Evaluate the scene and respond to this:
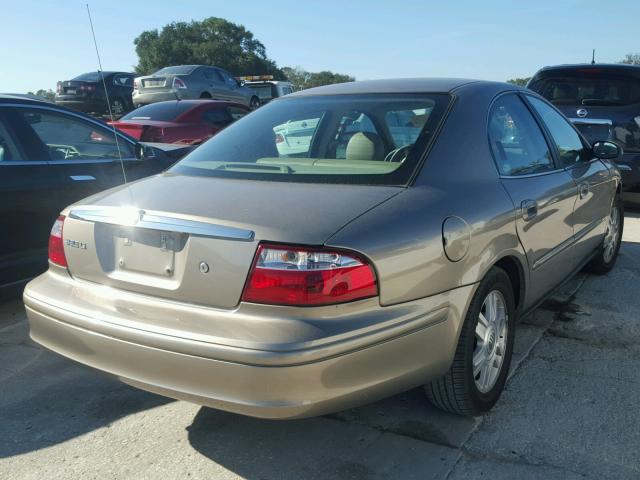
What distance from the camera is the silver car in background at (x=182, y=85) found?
17031 millimetres

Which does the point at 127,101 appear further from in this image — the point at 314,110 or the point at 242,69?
the point at 242,69

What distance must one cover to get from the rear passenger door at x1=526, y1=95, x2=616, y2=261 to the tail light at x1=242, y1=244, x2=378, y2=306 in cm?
221

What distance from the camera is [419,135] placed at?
9.39ft

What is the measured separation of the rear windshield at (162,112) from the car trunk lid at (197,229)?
263 inches

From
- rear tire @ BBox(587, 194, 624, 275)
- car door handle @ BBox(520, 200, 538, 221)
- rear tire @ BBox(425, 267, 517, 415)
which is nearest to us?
rear tire @ BBox(425, 267, 517, 415)

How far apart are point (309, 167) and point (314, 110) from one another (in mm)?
598

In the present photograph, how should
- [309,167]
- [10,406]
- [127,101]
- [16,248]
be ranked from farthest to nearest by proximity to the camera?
[127,101] → [16,248] → [10,406] → [309,167]

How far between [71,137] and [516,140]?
334 cm

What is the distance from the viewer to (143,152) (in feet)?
16.9

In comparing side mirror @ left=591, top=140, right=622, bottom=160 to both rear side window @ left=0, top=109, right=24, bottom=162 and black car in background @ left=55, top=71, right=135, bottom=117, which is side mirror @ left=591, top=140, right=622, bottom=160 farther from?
black car in background @ left=55, top=71, right=135, bottom=117

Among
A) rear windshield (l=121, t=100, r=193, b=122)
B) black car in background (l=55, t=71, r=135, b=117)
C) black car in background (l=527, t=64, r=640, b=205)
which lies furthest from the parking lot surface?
black car in background (l=55, t=71, r=135, b=117)

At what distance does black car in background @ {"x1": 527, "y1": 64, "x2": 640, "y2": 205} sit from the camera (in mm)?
7219

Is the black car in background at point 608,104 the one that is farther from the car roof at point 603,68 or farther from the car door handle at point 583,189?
the car door handle at point 583,189

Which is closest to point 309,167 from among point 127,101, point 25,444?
point 25,444
